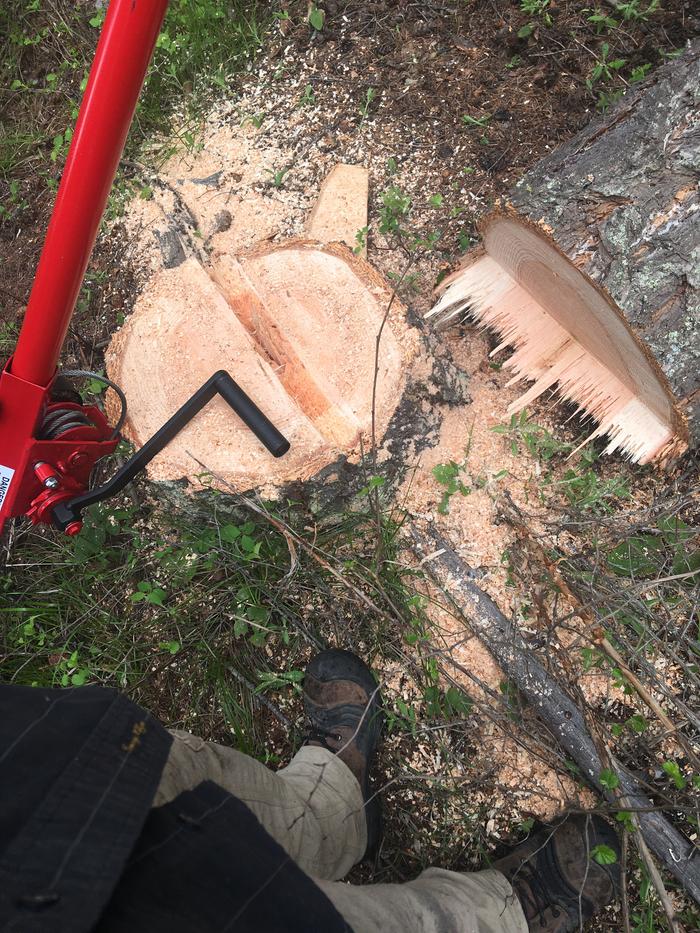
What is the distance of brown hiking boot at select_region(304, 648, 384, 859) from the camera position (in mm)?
2086

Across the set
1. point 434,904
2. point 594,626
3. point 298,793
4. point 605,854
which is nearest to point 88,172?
point 298,793

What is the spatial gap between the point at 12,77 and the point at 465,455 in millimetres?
2538

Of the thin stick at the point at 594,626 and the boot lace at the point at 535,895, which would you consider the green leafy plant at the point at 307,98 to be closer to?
the thin stick at the point at 594,626

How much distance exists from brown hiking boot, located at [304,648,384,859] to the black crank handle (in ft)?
2.46

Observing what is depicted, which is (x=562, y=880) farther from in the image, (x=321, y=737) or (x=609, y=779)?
(x=321, y=737)

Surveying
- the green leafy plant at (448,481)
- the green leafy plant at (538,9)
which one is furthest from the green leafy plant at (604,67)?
the green leafy plant at (448,481)

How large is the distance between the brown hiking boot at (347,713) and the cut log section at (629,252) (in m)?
1.14

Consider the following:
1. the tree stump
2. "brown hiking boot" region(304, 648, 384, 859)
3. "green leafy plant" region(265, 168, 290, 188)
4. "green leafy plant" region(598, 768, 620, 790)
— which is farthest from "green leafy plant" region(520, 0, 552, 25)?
"green leafy plant" region(598, 768, 620, 790)

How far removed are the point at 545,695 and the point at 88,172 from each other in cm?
186

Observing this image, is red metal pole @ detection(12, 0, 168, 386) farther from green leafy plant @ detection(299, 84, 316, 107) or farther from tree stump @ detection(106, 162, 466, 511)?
green leafy plant @ detection(299, 84, 316, 107)

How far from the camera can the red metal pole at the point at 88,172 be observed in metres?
1.38

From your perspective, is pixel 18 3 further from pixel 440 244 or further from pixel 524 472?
pixel 524 472

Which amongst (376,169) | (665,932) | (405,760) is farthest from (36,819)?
(376,169)

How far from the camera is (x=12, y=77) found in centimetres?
279
